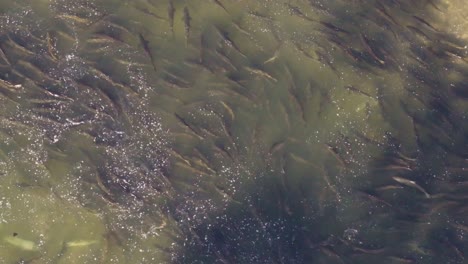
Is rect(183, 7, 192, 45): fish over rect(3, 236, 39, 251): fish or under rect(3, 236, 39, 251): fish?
over

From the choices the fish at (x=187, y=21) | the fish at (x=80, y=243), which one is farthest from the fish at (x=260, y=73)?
the fish at (x=80, y=243)

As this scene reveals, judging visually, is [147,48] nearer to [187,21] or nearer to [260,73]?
[187,21]

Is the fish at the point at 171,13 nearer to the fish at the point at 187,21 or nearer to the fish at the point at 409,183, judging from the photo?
the fish at the point at 187,21

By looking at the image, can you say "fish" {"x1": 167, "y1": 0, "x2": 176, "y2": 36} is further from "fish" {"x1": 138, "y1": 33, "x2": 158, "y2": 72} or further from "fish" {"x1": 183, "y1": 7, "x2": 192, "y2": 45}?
"fish" {"x1": 138, "y1": 33, "x2": 158, "y2": 72}

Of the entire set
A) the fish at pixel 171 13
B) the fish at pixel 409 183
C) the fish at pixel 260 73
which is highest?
the fish at pixel 171 13

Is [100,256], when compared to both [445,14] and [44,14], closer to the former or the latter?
[44,14]

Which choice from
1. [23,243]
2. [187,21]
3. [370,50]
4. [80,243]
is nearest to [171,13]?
[187,21]

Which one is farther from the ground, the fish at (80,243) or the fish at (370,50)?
the fish at (370,50)

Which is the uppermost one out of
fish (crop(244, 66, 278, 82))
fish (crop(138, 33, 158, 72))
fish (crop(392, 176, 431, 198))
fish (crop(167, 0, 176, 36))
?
fish (crop(167, 0, 176, 36))

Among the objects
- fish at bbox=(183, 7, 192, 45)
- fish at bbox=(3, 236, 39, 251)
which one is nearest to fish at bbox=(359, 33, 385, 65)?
fish at bbox=(183, 7, 192, 45)

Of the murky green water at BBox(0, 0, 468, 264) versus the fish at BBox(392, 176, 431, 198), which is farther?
the fish at BBox(392, 176, 431, 198)
